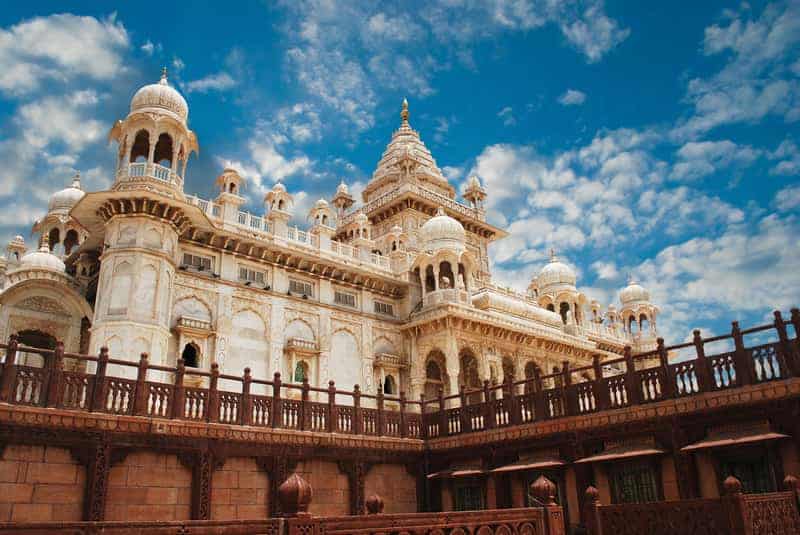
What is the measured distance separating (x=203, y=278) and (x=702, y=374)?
16.0 m

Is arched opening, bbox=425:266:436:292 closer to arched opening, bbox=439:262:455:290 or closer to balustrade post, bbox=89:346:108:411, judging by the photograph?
arched opening, bbox=439:262:455:290

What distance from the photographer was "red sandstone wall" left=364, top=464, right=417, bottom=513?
17513mm

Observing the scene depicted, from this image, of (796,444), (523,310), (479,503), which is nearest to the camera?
(796,444)

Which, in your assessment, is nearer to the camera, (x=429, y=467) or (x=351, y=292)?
(x=429, y=467)

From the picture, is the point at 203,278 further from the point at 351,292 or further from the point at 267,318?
the point at 351,292

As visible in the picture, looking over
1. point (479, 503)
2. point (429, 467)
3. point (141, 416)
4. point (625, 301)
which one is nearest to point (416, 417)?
point (429, 467)

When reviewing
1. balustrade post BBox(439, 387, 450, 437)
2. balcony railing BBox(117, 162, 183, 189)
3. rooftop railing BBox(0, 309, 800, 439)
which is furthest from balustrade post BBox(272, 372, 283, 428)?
balcony railing BBox(117, 162, 183, 189)

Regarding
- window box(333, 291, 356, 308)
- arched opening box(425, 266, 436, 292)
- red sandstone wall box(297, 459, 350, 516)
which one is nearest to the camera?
red sandstone wall box(297, 459, 350, 516)

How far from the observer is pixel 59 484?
41.3ft

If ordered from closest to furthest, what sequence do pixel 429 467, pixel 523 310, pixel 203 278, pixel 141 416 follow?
1. pixel 141 416
2. pixel 429 467
3. pixel 203 278
4. pixel 523 310

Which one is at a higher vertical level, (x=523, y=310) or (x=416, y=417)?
(x=523, y=310)

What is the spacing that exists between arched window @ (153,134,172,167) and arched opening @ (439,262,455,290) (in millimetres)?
12358

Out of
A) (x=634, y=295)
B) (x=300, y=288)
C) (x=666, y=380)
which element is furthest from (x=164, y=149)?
(x=634, y=295)

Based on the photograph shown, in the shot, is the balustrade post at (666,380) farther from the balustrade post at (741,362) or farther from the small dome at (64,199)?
the small dome at (64,199)
